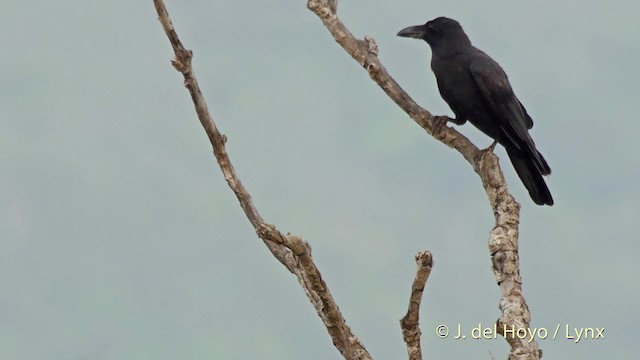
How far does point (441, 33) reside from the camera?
965cm

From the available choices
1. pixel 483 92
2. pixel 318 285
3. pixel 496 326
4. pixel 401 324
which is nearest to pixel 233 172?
pixel 318 285

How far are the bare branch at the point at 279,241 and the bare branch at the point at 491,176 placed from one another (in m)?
1.02

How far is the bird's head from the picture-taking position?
31.4 feet

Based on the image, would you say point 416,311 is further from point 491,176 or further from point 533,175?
point 533,175

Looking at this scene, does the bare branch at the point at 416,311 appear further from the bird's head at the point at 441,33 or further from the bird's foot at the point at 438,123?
the bird's head at the point at 441,33

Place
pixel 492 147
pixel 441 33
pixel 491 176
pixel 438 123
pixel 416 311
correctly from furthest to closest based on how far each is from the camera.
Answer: pixel 441 33 < pixel 492 147 < pixel 438 123 < pixel 491 176 < pixel 416 311

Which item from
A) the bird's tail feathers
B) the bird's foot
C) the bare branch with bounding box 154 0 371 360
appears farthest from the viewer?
the bird's tail feathers

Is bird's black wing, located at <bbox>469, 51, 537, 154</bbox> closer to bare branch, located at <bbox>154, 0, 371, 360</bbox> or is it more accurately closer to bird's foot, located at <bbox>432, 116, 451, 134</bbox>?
bird's foot, located at <bbox>432, 116, 451, 134</bbox>

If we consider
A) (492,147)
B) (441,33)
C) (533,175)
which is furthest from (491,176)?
(441,33)

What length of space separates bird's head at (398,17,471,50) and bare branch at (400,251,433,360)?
3804 mm

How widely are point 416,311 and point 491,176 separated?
160cm

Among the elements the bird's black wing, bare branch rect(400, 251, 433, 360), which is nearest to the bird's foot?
the bird's black wing

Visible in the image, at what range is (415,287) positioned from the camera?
6.31 m

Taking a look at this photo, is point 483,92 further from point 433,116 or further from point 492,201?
point 492,201
